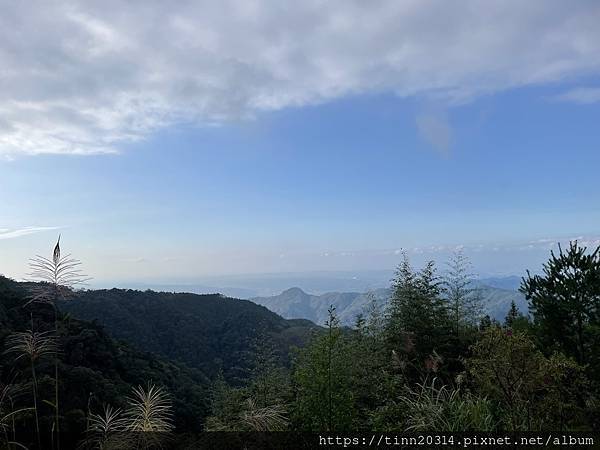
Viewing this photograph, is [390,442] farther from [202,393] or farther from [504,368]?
[202,393]

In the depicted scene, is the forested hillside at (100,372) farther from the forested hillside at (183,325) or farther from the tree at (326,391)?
the forested hillside at (183,325)

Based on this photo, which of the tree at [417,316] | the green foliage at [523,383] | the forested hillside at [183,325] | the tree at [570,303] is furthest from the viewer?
the forested hillside at [183,325]

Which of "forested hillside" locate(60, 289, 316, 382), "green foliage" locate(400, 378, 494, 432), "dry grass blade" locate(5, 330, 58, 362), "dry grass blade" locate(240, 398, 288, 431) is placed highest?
"dry grass blade" locate(5, 330, 58, 362)

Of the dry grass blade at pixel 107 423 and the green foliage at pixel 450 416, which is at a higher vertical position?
the dry grass blade at pixel 107 423

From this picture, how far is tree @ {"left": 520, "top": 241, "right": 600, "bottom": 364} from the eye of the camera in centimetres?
769

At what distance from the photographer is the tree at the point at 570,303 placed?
769 centimetres

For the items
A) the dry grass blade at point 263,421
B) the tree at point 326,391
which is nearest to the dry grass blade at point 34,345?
the dry grass blade at point 263,421

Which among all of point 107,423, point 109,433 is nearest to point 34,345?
point 107,423

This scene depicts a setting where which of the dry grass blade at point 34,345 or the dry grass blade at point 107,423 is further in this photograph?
the dry grass blade at point 107,423

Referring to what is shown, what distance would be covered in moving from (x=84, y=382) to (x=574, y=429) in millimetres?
19371

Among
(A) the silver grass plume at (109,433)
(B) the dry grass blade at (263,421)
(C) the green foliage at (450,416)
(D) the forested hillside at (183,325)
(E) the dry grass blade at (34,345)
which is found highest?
(E) the dry grass blade at (34,345)

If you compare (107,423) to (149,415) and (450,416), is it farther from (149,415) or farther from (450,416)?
(450,416)

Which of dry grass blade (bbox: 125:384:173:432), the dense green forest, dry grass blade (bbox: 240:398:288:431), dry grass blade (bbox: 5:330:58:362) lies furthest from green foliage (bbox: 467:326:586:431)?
dry grass blade (bbox: 5:330:58:362)

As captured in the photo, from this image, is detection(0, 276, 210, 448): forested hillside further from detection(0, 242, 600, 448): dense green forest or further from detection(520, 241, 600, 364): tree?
detection(520, 241, 600, 364): tree
